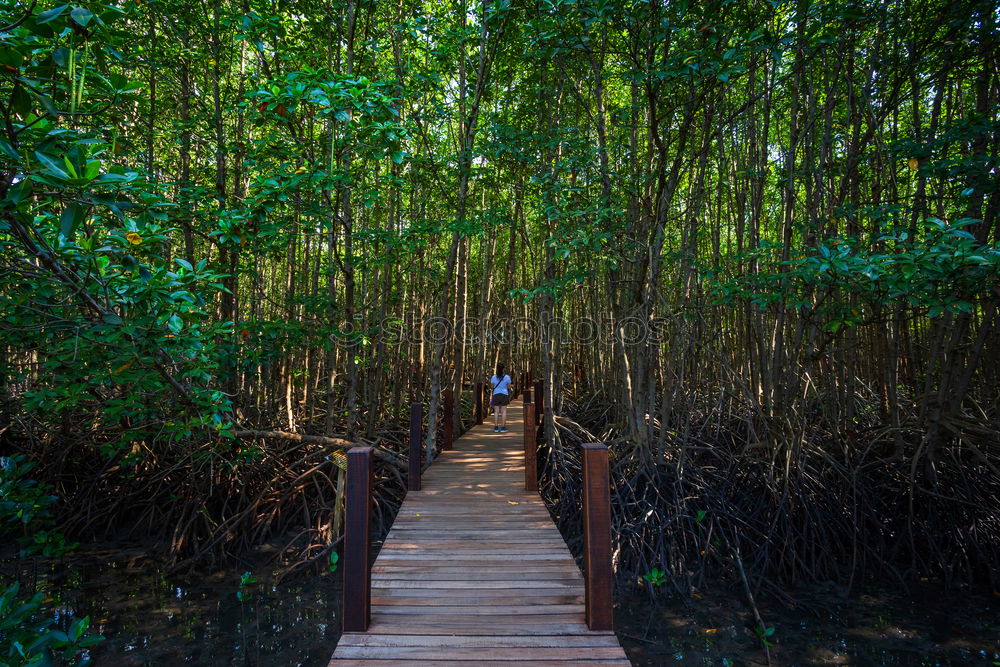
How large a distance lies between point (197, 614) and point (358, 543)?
4.06 meters

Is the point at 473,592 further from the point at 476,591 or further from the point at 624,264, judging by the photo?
the point at 624,264

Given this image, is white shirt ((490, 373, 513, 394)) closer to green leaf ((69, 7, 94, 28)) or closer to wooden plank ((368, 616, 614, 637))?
wooden plank ((368, 616, 614, 637))

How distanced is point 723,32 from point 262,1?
15.2 ft

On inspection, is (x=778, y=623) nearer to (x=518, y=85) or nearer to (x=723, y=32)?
(x=723, y=32)

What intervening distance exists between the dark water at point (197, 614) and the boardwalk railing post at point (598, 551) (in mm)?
3277

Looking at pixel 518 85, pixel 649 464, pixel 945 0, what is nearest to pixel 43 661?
pixel 649 464

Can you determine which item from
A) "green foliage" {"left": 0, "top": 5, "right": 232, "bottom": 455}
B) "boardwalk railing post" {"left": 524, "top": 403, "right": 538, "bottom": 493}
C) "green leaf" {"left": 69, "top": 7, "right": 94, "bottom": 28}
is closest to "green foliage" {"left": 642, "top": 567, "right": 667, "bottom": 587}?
"boardwalk railing post" {"left": 524, "top": 403, "right": 538, "bottom": 493}

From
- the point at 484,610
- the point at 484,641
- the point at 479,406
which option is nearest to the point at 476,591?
the point at 484,610

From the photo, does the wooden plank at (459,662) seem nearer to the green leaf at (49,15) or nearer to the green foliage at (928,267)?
the green leaf at (49,15)

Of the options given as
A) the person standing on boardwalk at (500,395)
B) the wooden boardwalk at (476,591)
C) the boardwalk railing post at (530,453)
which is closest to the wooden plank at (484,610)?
the wooden boardwalk at (476,591)

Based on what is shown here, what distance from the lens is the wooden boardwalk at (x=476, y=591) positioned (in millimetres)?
2430

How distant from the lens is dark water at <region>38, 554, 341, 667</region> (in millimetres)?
4656

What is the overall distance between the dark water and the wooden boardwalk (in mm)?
1793

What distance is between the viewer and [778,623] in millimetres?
5098
